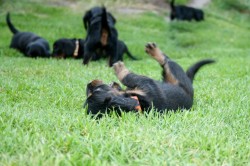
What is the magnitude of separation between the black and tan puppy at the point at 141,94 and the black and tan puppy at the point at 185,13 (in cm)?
1602

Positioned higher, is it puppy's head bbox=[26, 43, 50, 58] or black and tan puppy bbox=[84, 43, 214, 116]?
black and tan puppy bbox=[84, 43, 214, 116]

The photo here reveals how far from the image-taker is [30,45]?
33.4ft

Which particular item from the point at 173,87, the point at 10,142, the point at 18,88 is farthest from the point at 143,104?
the point at 18,88

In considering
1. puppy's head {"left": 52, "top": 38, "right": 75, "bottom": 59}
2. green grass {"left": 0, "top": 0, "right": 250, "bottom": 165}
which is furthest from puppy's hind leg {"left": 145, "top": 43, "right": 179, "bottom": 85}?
puppy's head {"left": 52, "top": 38, "right": 75, "bottom": 59}

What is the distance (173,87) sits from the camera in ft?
14.2

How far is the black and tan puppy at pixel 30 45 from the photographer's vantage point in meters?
9.99

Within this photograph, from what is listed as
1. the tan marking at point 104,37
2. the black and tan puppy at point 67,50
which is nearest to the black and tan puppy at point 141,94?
the tan marking at point 104,37

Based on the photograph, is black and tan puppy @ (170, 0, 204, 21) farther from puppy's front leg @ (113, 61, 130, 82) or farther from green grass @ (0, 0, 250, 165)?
puppy's front leg @ (113, 61, 130, 82)

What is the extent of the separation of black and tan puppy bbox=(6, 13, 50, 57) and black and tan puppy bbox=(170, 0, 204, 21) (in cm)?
1065

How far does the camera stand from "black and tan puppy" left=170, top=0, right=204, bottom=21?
20438mm

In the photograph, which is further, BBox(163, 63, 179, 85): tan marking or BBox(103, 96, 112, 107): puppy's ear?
BBox(163, 63, 179, 85): tan marking

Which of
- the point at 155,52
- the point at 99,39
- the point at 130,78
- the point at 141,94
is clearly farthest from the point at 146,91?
the point at 99,39

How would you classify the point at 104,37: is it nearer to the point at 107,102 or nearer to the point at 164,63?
the point at 164,63

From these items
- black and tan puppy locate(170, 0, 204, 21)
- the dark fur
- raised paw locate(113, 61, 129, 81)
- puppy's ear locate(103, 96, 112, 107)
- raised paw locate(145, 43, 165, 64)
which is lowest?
black and tan puppy locate(170, 0, 204, 21)
